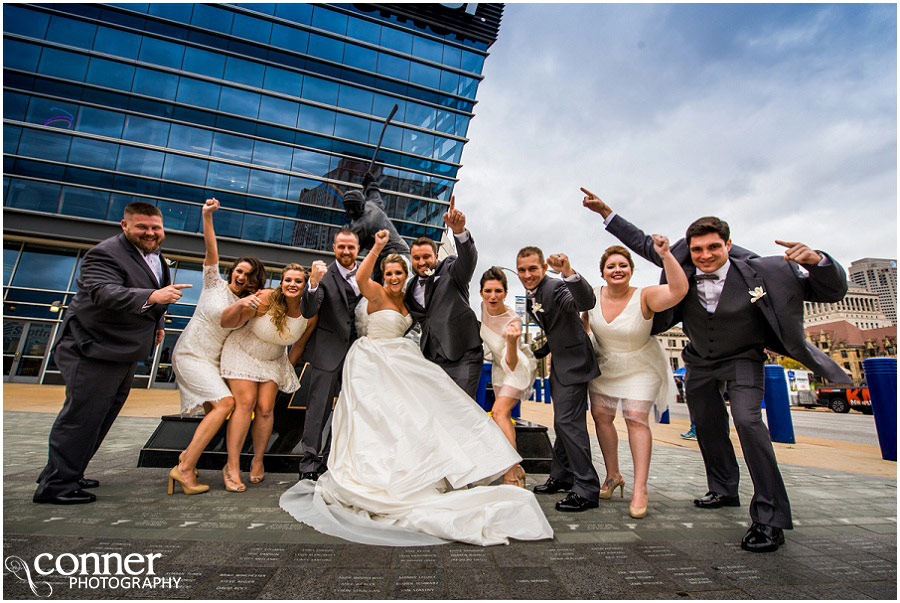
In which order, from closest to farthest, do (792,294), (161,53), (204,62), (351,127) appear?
(792,294)
(161,53)
(204,62)
(351,127)

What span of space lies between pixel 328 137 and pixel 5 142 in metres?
15.5

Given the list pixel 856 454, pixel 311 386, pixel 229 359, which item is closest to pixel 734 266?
pixel 311 386

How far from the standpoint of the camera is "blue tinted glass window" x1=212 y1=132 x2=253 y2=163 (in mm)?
24594

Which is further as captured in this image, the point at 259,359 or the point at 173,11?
the point at 173,11

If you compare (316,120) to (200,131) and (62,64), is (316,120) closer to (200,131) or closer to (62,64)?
(200,131)

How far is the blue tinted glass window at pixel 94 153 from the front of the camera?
72.9 ft

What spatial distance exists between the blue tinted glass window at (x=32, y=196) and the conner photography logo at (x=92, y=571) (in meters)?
26.7

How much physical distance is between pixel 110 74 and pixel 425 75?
728 inches

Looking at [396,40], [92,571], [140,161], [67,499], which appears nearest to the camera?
[92,571]

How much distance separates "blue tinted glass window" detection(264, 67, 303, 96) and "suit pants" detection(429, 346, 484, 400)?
92.3 ft

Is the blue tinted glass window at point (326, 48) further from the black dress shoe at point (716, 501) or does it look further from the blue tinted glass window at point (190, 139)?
the black dress shoe at point (716, 501)

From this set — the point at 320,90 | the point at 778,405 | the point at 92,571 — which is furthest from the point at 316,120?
the point at 92,571

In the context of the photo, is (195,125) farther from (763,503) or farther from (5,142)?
(763,503)

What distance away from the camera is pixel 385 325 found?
4039 millimetres
